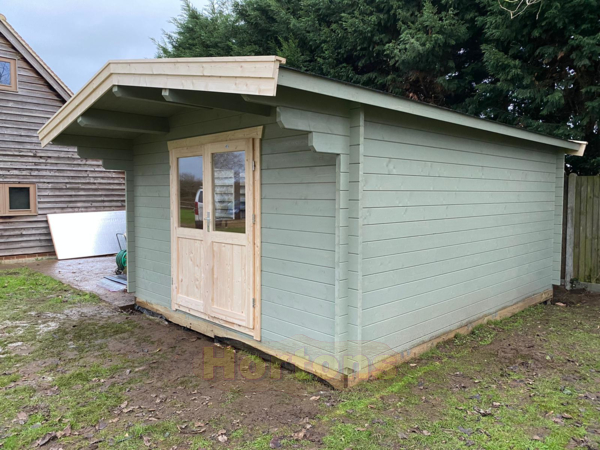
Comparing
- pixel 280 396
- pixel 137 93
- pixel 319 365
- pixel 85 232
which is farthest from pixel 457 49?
pixel 85 232

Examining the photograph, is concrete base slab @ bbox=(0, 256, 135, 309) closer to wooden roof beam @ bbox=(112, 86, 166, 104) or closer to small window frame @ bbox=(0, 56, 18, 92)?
wooden roof beam @ bbox=(112, 86, 166, 104)

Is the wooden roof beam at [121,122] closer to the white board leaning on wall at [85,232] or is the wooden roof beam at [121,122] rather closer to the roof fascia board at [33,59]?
the white board leaning on wall at [85,232]

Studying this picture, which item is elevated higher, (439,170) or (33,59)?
(33,59)

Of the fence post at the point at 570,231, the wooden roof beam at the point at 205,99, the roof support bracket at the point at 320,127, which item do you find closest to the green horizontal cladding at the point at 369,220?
the roof support bracket at the point at 320,127

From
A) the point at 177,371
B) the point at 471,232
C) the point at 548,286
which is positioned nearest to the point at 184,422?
the point at 177,371

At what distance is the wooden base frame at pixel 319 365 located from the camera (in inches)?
132

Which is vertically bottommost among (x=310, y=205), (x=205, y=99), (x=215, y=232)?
(x=215, y=232)

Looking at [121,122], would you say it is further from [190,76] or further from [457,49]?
[457,49]

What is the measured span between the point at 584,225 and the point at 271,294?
5.46m

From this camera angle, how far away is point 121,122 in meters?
4.35

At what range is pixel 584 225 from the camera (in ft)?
21.7

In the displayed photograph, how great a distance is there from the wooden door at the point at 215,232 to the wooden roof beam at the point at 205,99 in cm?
57

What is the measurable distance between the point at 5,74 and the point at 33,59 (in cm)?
66

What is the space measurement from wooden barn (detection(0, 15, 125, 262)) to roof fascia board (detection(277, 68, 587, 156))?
9.23 metres
